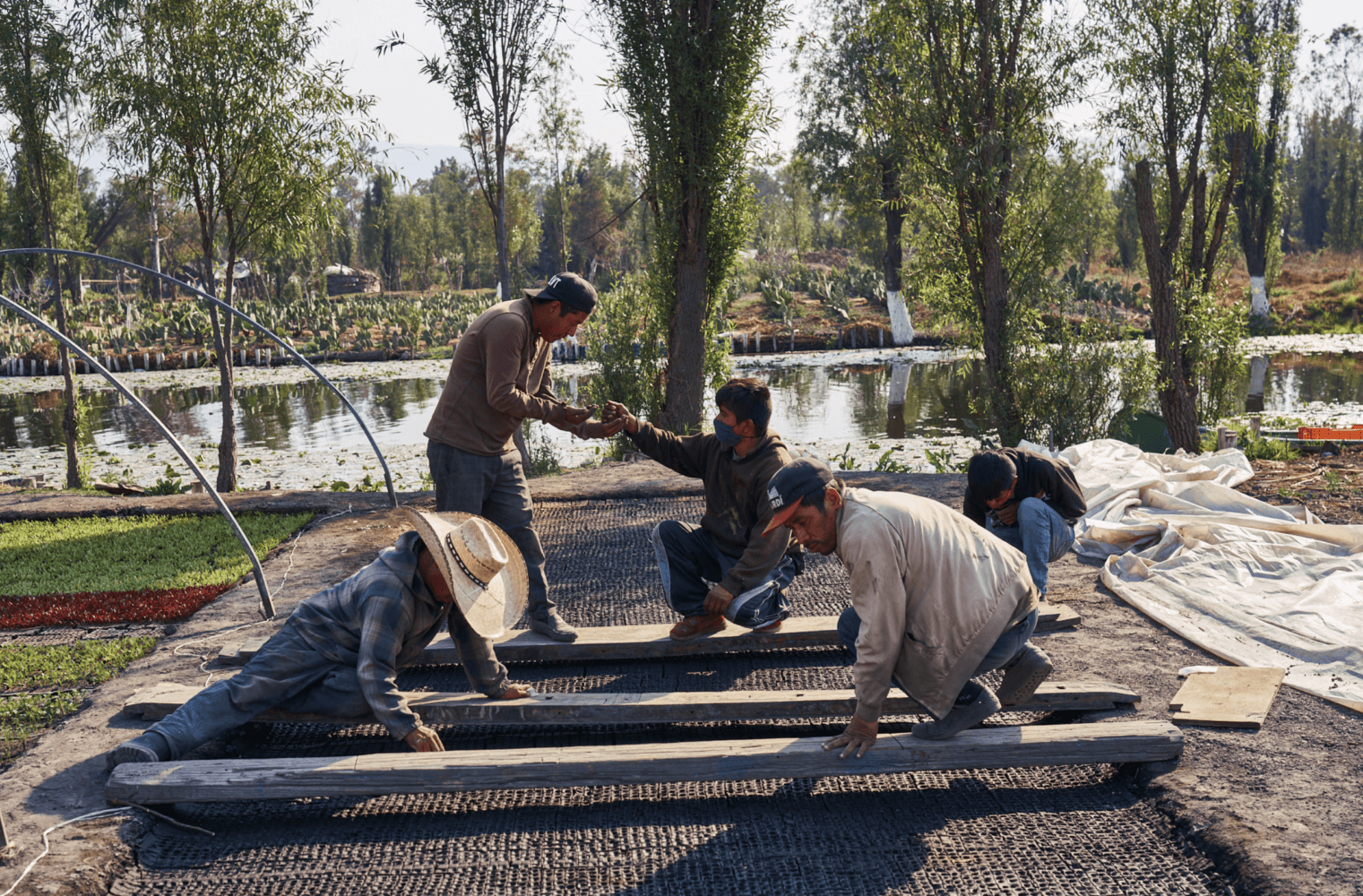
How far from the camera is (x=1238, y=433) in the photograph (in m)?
10.3

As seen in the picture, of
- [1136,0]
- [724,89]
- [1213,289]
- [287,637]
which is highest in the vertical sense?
[1136,0]

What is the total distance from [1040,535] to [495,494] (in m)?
2.61

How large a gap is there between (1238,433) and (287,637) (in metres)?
10.0

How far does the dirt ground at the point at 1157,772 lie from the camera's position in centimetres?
288

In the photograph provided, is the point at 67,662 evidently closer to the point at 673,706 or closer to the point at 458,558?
the point at 458,558

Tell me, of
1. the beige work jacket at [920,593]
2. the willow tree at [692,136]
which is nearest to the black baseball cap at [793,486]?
the beige work jacket at [920,593]

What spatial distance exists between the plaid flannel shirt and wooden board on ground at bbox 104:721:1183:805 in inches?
8.5

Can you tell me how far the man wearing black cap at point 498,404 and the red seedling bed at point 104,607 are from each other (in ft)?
7.61

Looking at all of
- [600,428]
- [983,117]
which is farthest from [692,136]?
[600,428]

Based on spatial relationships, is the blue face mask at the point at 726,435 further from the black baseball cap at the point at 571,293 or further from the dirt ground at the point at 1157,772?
the dirt ground at the point at 1157,772

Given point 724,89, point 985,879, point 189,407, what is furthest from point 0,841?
point 189,407

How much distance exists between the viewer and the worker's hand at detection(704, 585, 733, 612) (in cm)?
412

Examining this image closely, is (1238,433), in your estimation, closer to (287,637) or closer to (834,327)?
(287,637)

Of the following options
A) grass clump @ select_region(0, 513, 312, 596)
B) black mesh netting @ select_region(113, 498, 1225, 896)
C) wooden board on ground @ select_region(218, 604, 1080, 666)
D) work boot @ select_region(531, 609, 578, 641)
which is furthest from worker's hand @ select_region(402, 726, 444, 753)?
grass clump @ select_region(0, 513, 312, 596)
